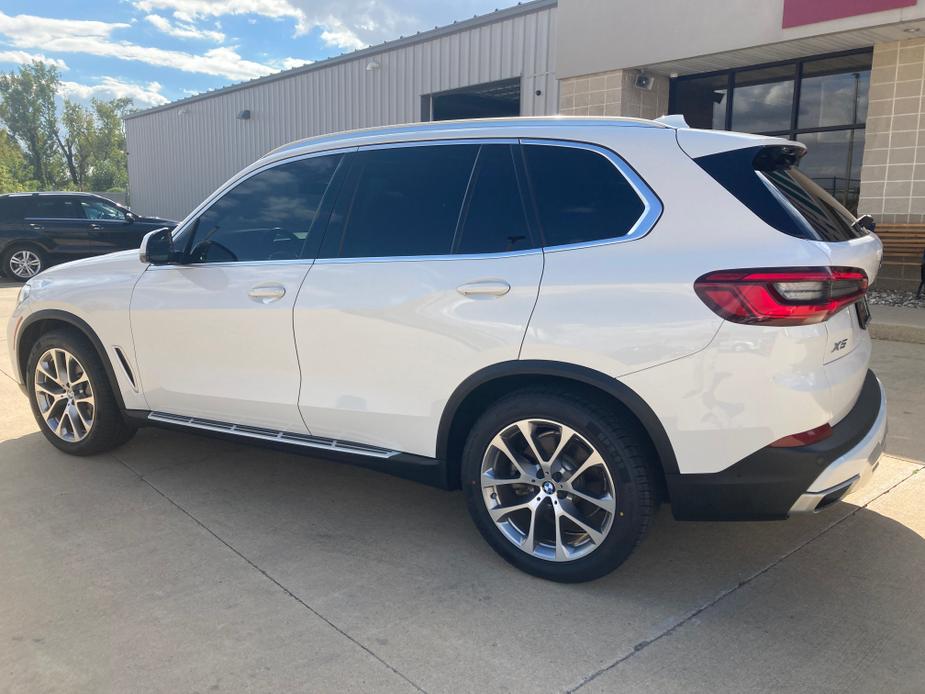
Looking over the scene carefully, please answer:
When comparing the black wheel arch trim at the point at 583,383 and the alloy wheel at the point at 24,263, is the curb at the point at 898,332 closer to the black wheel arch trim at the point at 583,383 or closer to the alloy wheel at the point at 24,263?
the black wheel arch trim at the point at 583,383

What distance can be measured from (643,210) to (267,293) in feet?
5.91

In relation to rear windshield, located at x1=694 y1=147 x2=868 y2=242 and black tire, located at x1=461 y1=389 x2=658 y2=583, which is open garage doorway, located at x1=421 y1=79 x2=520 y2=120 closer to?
rear windshield, located at x1=694 y1=147 x2=868 y2=242

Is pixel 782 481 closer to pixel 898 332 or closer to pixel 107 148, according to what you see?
pixel 898 332

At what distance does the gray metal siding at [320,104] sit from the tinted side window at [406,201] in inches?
426

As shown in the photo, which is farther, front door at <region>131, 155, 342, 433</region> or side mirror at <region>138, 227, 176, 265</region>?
side mirror at <region>138, 227, 176, 265</region>

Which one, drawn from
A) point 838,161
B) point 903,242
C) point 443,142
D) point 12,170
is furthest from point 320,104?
point 12,170

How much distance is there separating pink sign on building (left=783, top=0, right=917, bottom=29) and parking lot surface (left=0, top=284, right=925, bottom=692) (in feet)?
24.0

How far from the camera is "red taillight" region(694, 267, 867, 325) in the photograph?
2.52 metres

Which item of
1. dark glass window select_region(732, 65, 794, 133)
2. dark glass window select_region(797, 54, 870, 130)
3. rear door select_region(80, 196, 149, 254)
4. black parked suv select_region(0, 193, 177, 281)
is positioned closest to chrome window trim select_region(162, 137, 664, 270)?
dark glass window select_region(797, 54, 870, 130)

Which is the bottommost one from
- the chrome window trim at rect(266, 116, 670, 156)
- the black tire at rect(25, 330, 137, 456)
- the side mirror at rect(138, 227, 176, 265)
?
the black tire at rect(25, 330, 137, 456)

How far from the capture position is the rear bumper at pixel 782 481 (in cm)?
258

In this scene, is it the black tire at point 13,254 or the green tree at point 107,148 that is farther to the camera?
the green tree at point 107,148

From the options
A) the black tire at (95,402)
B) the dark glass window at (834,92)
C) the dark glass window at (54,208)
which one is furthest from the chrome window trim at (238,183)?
the dark glass window at (54,208)

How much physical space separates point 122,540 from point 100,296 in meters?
1.49
